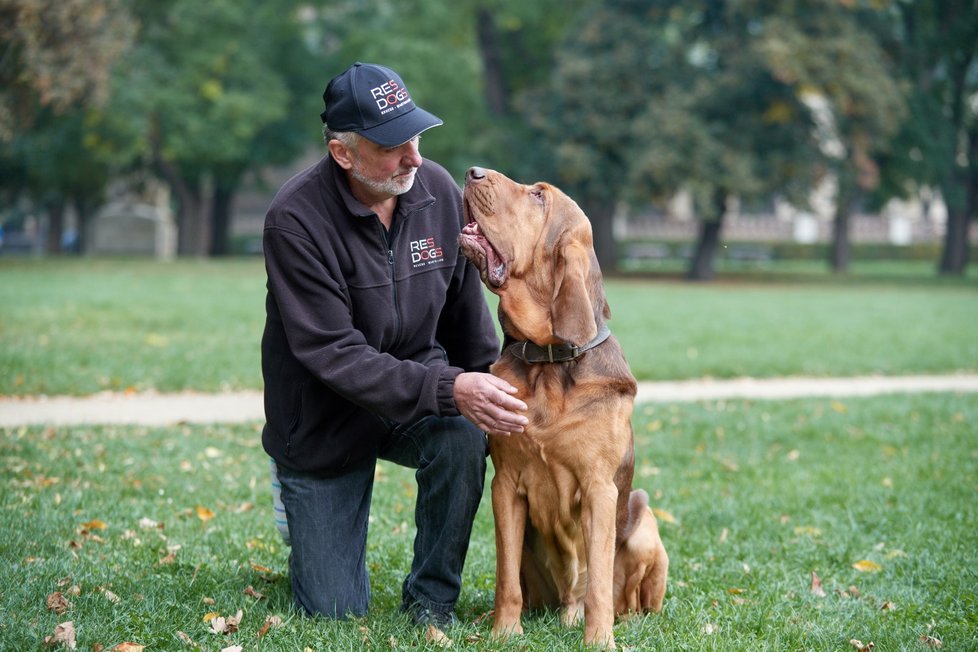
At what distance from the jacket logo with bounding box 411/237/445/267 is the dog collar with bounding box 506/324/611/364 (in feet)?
1.90

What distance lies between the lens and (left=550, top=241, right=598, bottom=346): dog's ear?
391 cm

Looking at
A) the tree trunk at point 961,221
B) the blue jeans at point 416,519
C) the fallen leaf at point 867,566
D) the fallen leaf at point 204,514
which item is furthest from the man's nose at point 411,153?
the tree trunk at point 961,221

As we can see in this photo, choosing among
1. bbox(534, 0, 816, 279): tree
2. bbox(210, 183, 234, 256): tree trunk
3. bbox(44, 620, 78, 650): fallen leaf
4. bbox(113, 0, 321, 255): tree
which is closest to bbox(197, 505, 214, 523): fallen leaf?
bbox(44, 620, 78, 650): fallen leaf

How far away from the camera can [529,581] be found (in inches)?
178

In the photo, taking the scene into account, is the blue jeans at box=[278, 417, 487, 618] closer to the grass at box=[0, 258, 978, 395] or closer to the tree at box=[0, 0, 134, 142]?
the grass at box=[0, 258, 978, 395]

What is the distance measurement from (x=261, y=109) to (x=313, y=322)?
110 feet

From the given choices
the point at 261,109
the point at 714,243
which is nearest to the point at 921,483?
the point at 714,243

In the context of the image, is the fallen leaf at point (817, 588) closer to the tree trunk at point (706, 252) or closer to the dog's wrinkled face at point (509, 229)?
the dog's wrinkled face at point (509, 229)

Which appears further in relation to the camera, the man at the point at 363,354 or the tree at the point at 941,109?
the tree at the point at 941,109

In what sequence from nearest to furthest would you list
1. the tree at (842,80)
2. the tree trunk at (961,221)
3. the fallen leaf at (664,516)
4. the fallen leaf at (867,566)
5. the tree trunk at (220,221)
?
1. the fallen leaf at (867,566)
2. the fallen leaf at (664,516)
3. the tree at (842,80)
4. the tree trunk at (961,221)
5. the tree trunk at (220,221)

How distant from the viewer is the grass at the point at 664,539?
4258 millimetres

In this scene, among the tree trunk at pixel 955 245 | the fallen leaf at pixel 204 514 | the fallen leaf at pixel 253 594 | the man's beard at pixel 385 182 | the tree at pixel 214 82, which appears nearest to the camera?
the man's beard at pixel 385 182

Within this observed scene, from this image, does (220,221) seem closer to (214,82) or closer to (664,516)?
(214,82)

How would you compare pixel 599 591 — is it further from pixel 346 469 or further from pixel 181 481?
pixel 181 481
